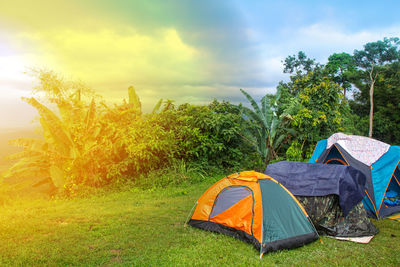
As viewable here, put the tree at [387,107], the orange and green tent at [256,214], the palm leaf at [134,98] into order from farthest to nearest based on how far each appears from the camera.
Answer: the tree at [387,107] → the palm leaf at [134,98] → the orange and green tent at [256,214]

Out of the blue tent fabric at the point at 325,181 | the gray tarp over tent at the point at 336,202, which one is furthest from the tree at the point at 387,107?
the gray tarp over tent at the point at 336,202

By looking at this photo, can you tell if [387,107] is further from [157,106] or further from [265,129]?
[157,106]

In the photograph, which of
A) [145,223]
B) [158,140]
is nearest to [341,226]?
[145,223]

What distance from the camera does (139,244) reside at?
16.4 ft

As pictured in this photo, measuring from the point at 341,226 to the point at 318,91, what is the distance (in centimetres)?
980

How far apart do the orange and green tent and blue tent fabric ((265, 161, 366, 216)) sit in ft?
2.21

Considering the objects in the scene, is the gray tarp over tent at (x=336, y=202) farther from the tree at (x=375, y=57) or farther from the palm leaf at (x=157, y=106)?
the tree at (x=375, y=57)

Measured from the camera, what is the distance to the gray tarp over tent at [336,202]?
5566 mm

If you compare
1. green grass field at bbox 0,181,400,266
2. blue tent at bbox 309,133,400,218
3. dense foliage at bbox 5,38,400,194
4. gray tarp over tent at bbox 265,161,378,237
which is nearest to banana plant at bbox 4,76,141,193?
dense foliage at bbox 5,38,400,194

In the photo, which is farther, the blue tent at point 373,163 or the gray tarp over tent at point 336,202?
the blue tent at point 373,163

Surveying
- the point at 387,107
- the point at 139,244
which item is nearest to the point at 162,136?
the point at 139,244

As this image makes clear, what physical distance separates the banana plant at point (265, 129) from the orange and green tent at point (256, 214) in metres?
7.19

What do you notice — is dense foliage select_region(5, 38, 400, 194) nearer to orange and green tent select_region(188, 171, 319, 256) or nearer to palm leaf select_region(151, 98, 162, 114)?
palm leaf select_region(151, 98, 162, 114)

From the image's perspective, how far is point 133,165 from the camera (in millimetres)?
9664
